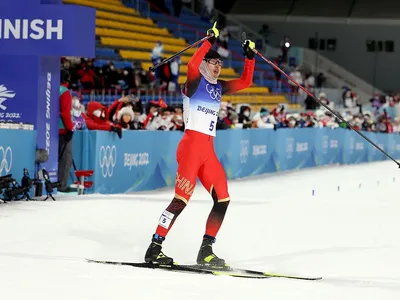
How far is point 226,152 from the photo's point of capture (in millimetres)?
22844

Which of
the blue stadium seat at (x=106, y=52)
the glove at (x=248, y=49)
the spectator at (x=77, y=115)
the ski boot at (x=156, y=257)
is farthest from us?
the blue stadium seat at (x=106, y=52)

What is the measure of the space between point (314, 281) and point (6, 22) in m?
8.36

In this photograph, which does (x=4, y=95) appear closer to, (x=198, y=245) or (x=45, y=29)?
(x=45, y=29)

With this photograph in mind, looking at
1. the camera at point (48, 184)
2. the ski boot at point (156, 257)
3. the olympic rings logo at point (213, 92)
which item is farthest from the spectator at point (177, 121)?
the ski boot at point (156, 257)

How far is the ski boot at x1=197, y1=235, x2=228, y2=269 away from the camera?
937 cm

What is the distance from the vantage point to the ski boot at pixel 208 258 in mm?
9367

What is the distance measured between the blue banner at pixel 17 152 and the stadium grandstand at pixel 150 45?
372 inches

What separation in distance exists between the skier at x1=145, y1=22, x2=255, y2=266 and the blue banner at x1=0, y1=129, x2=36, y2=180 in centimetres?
538

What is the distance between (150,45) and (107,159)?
746 inches

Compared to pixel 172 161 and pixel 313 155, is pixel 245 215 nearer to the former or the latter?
pixel 172 161

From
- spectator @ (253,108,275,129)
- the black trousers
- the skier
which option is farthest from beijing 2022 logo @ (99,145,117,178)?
spectator @ (253,108,275,129)

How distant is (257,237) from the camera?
11.9m

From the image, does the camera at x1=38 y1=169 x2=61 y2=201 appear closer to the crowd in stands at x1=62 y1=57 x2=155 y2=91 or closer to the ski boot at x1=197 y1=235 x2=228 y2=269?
the ski boot at x1=197 y1=235 x2=228 y2=269

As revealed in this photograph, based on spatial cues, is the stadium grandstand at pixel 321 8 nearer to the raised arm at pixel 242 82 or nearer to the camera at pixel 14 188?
the camera at pixel 14 188
